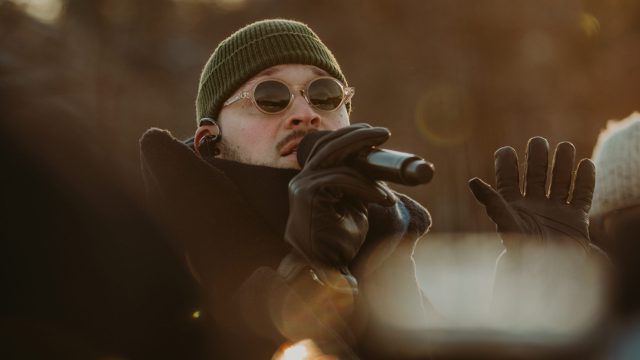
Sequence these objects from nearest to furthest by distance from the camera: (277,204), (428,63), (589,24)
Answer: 1. (277,204)
2. (428,63)
3. (589,24)

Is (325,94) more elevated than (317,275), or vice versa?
(325,94)

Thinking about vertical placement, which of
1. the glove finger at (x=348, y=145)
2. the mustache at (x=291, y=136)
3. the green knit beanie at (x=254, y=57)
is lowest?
the glove finger at (x=348, y=145)

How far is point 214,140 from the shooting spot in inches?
94.0

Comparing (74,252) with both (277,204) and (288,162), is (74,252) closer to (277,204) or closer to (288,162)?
(277,204)

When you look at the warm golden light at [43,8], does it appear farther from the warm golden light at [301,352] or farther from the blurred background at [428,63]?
the warm golden light at [301,352]

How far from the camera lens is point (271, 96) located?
89.6 inches

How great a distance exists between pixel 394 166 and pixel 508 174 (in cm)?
97

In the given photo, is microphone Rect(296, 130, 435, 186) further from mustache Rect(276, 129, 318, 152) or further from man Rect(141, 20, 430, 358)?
mustache Rect(276, 129, 318, 152)

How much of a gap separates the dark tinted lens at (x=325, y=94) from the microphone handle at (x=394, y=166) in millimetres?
652

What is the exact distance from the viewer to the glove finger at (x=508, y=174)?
7.70 feet

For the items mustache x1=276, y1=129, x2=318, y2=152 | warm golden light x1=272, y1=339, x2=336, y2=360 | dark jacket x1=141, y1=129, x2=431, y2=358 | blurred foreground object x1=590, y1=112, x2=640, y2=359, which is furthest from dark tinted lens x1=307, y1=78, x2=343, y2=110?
blurred foreground object x1=590, y1=112, x2=640, y2=359

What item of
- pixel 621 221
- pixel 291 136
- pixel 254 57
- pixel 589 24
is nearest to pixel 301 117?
pixel 291 136

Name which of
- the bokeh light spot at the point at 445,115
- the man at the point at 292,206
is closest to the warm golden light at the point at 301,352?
the man at the point at 292,206

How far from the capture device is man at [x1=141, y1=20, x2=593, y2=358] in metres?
1.68
